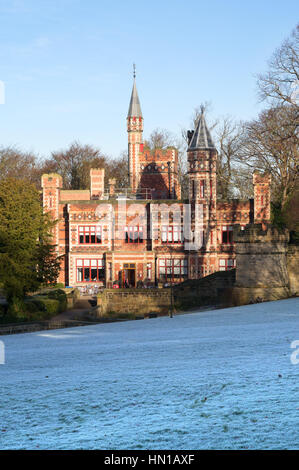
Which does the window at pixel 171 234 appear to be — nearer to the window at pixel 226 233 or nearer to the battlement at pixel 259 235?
the window at pixel 226 233

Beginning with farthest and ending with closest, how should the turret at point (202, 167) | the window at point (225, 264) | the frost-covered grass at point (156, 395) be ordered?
1. the window at point (225, 264)
2. the turret at point (202, 167)
3. the frost-covered grass at point (156, 395)

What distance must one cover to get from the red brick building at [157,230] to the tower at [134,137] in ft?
26.5

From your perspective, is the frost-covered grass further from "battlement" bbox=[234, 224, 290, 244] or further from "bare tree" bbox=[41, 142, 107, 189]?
"bare tree" bbox=[41, 142, 107, 189]

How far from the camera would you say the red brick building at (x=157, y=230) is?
41562 millimetres

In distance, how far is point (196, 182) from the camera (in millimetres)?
41469

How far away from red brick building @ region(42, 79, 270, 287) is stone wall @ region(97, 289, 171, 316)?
16.5ft

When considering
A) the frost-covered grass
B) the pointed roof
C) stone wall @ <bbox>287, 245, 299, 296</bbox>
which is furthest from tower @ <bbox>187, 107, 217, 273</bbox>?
the frost-covered grass

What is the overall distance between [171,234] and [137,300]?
772 cm

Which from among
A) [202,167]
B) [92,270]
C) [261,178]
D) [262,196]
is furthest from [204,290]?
[92,270]

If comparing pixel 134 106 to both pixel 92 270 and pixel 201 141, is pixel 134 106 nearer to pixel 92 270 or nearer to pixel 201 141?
pixel 201 141

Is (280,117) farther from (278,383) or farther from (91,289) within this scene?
(278,383)

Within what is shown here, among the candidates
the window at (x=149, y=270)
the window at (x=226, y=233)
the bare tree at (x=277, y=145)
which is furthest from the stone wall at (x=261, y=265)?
the window at (x=149, y=270)

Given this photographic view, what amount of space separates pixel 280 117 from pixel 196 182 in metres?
8.28
